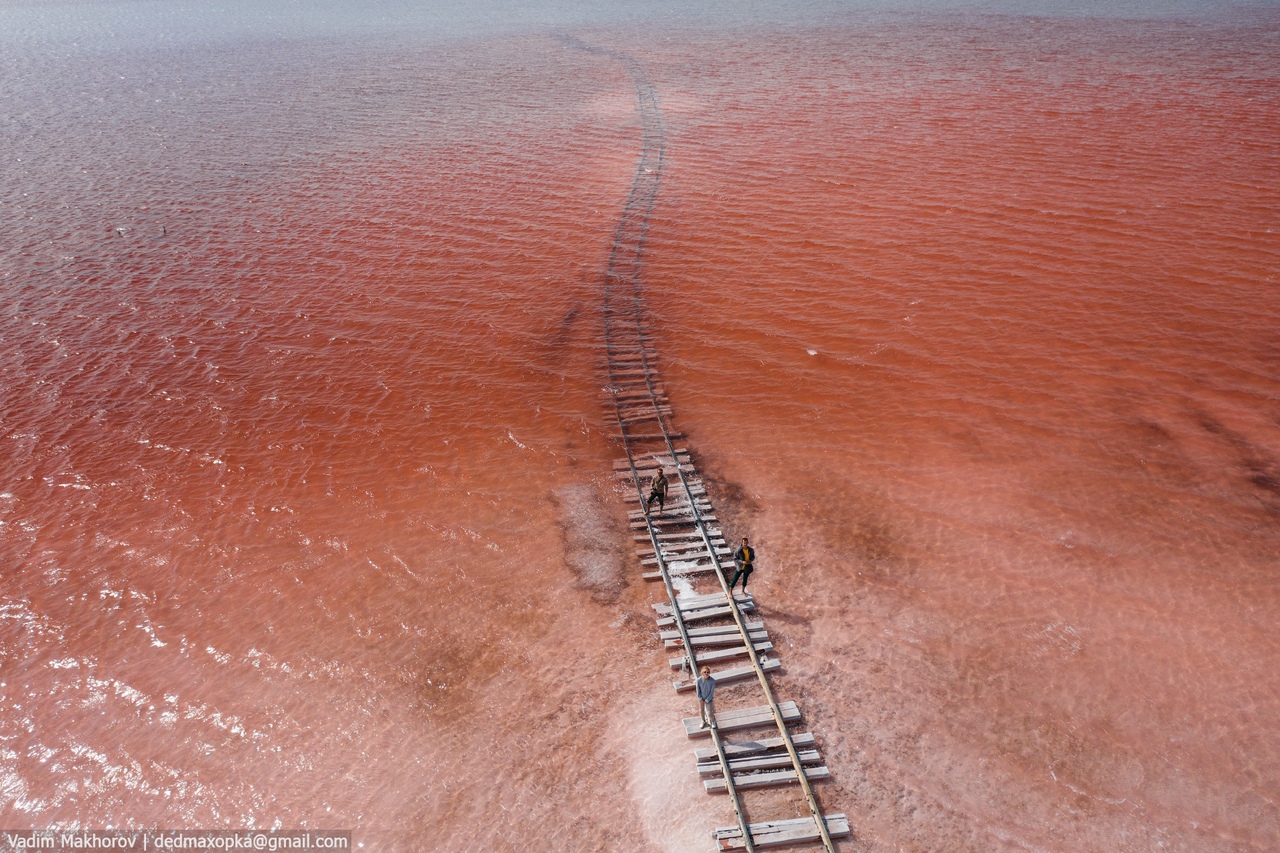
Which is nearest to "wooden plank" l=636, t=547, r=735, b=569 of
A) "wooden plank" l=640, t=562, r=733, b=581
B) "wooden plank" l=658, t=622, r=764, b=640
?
"wooden plank" l=640, t=562, r=733, b=581

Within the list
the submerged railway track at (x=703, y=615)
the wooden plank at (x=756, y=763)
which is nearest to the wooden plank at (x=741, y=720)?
the submerged railway track at (x=703, y=615)

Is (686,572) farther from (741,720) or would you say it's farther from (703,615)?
(741,720)

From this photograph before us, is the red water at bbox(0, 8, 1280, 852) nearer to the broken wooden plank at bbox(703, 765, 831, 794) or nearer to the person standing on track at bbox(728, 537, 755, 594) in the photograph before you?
the broken wooden plank at bbox(703, 765, 831, 794)

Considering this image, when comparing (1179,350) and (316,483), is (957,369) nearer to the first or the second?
(1179,350)

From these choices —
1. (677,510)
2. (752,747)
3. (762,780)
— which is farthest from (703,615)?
(762,780)

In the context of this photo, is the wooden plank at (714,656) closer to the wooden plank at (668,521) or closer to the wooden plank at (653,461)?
the wooden plank at (668,521)
